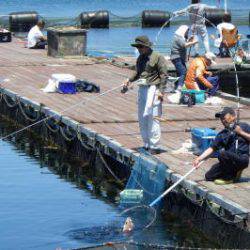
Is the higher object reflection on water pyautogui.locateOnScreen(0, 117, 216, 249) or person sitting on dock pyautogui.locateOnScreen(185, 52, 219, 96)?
person sitting on dock pyautogui.locateOnScreen(185, 52, 219, 96)

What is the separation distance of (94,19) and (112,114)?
83.6 ft

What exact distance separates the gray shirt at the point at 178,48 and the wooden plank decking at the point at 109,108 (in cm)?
131

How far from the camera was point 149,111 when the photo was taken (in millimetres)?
14492

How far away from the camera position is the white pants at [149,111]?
14539 mm

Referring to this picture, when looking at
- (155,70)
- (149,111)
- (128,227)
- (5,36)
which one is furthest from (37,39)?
(128,227)

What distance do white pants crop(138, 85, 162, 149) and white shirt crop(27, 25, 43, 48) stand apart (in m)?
14.5

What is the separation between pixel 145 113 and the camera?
1453 centimetres

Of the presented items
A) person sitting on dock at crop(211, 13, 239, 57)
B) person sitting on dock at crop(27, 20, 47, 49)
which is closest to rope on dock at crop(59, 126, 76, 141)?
person sitting on dock at crop(211, 13, 239, 57)

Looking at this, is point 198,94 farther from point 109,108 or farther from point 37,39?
point 37,39

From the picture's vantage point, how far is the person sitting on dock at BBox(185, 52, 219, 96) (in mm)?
19102

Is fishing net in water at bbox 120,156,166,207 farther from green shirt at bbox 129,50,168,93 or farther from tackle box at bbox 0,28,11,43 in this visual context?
tackle box at bbox 0,28,11,43

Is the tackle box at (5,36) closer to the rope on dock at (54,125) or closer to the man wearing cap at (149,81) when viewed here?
the rope on dock at (54,125)

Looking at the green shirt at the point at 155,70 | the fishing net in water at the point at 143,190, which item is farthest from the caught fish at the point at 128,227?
the green shirt at the point at 155,70

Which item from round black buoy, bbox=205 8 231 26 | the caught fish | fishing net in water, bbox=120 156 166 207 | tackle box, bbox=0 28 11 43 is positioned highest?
fishing net in water, bbox=120 156 166 207
